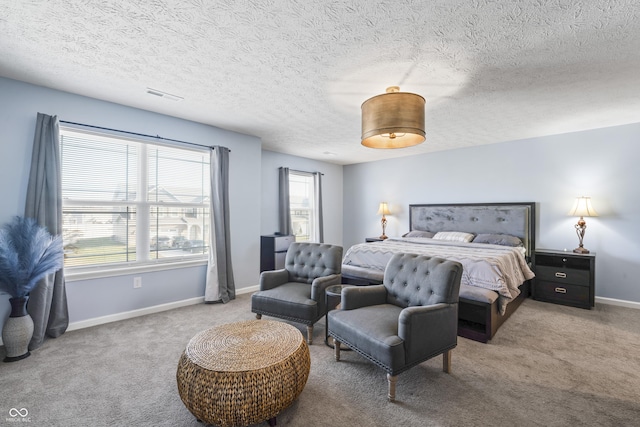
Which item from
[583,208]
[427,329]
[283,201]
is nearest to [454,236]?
[583,208]

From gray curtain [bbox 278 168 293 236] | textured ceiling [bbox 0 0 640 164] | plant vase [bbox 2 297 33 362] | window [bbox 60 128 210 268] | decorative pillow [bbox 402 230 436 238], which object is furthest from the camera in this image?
gray curtain [bbox 278 168 293 236]

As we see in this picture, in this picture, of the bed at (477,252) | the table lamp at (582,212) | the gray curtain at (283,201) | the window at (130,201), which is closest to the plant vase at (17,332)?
the window at (130,201)

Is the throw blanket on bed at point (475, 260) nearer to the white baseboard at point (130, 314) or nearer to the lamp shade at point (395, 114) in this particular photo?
the lamp shade at point (395, 114)

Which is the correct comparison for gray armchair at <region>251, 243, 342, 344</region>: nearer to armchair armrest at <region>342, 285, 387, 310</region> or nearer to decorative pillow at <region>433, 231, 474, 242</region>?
armchair armrest at <region>342, 285, 387, 310</region>

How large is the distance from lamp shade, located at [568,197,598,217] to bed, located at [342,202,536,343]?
1.86 feet

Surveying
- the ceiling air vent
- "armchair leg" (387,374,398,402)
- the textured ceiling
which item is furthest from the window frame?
"armchair leg" (387,374,398,402)

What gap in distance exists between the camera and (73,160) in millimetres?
3084

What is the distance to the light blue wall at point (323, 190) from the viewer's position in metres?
5.52

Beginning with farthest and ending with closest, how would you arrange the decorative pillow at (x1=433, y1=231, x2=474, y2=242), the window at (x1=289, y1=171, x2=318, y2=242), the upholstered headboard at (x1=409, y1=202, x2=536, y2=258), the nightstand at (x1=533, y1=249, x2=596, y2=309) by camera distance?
the window at (x1=289, y1=171, x2=318, y2=242)
the decorative pillow at (x1=433, y1=231, x2=474, y2=242)
the upholstered headboard at (x1=409, y1=202, x2=536, y2=258)
the nightstand at (x1=533, y1=249, x2=596, y2=309)

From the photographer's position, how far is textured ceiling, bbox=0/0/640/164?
5.72 feet

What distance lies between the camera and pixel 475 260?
10.4 feet

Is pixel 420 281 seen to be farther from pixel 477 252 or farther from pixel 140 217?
pixel 140 217

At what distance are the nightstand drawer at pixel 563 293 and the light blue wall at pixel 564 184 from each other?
60cm

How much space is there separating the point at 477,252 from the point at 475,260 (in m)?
0.56
